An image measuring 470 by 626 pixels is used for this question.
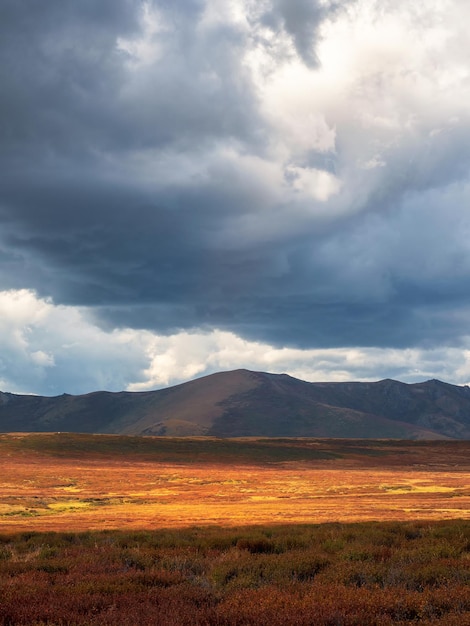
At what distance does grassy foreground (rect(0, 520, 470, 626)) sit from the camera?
10680 mm

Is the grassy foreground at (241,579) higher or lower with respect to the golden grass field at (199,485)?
higher

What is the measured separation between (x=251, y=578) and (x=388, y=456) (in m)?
150

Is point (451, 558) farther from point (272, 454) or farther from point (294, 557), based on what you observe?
point (272, 454)

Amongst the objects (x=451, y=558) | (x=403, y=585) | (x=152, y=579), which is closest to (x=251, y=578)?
(x=152, y=579)

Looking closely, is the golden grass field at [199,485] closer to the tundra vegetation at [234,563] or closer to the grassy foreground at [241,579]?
the tundra vegetation at [234,563]

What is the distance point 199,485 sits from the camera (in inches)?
3068

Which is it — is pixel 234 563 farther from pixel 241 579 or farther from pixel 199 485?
pixel 199 485

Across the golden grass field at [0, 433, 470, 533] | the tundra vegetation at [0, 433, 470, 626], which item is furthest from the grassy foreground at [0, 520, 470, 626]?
the golden grass field at [0, 433, 470, 533]

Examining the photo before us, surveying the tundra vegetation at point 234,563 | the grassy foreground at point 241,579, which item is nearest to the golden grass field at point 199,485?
the tundra vegetation at point 234,563

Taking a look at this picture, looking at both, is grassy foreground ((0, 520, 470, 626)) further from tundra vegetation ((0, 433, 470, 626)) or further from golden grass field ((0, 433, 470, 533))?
golden grass field ((0, 433, 470, 533))

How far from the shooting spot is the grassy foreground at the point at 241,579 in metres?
10.7

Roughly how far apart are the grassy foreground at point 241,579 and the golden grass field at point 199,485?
12025 mm

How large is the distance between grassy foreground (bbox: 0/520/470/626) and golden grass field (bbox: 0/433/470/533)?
1202 centimetres

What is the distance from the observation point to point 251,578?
1502 cm
